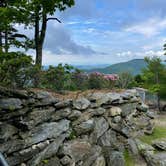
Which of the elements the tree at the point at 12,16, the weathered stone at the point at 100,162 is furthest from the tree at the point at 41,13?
the weathered stone at the point at 100,162

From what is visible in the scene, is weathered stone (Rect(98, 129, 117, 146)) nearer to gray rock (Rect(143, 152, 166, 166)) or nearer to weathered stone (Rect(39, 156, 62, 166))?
gray rock (Rect(143, 152, 166, 166))

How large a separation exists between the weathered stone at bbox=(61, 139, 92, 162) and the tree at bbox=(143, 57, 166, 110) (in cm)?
1721

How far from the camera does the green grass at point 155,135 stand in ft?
41.8

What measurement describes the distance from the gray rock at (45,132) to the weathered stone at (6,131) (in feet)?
1.03

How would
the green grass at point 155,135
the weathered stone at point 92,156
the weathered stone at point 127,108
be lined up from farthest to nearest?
the green grass at point 155,135 → the weathered stone at point 127,108 → the weathered stone at point 92,156

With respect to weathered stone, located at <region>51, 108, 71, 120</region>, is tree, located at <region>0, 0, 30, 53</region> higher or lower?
higher

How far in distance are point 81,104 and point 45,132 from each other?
7.97 ft

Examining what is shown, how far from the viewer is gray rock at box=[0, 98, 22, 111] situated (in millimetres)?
7000

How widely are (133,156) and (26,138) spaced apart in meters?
4.85

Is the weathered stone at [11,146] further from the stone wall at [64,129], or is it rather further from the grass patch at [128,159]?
the grass patch at [128,159]

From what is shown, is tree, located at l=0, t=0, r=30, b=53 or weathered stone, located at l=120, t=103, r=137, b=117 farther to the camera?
weathered stone, located at l=120, t=103, r=137, b=117

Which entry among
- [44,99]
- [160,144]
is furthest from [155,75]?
[44,99]

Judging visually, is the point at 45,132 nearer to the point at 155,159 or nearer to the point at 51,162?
the point at 51,162

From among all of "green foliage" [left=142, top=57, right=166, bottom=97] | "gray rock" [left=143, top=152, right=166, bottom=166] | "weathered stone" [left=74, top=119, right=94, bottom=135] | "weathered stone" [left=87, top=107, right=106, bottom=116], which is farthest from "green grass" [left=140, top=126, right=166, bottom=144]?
"green foliage" [left=142, top=57, right=166, bottom=97]
